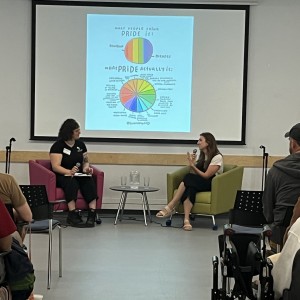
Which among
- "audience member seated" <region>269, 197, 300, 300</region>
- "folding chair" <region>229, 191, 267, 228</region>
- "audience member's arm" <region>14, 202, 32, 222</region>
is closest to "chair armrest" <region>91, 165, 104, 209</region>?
"folding chair" <region>229, 191, 267, 228</region>

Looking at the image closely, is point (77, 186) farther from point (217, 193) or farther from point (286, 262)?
point (286, 262)

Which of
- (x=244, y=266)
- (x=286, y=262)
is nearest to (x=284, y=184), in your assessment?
(x=244, y=266)

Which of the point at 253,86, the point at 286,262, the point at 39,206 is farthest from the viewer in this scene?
the point at 253,86

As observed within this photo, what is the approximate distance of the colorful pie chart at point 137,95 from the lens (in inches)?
347

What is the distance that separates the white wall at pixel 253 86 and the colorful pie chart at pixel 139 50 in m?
1.25

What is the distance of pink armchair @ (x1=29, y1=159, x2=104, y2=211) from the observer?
25.3 ft

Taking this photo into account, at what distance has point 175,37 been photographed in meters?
8.73

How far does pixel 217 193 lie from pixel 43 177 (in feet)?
7.30

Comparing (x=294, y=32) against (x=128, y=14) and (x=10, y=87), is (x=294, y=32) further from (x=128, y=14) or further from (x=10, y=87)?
(x=10, y=87)

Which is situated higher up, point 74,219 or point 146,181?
point 146,181

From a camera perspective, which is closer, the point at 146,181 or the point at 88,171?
the point at 88,171

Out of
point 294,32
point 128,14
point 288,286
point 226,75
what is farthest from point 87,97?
point 288,286

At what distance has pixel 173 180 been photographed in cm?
816

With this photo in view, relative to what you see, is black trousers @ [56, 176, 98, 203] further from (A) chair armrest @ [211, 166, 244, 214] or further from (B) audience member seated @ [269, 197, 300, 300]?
(B) audience member seated @ [269, 197, 300, 300]
